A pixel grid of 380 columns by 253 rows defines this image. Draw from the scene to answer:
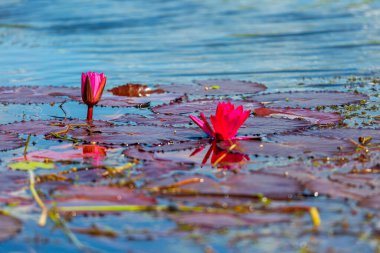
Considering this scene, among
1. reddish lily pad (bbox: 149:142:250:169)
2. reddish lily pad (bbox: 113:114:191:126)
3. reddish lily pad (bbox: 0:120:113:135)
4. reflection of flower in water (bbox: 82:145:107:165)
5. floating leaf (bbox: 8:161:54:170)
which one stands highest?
reddish lily pad (bbox: 113:114:191:126)

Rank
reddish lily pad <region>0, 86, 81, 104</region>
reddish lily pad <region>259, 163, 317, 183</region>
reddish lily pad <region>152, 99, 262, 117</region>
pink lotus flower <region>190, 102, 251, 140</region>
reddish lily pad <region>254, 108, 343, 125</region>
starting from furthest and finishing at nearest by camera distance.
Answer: reddish lily pad <region>0, 86, 81, 104</region> < reddish lily pad <region>152, 99, 262, 117</region> < reddish lily pad <region>254, 108, 343, 125</region> < pink lotus flower <region>190, 102, 251, 140</region> < reddish lily pad <region>259, 163, 317, 183</region>

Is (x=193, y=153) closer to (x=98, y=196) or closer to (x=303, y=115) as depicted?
(x=98, y=196)

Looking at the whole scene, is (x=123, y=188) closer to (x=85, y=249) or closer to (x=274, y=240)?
(x=85, y=249)

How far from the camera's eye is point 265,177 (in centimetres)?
286

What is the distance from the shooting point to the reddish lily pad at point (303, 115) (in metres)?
4.09

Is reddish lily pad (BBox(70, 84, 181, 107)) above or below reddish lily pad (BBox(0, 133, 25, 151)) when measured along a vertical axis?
above

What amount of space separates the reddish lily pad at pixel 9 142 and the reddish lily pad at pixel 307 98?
1645 mm

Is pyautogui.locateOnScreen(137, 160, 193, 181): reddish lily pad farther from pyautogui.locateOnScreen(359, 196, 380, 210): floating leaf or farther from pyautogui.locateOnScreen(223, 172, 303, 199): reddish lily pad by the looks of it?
pyautogui.locateOnScreen(359, 196, 380, 210): floating leaf

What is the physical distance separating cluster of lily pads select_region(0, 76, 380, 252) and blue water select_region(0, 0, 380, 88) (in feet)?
5.59

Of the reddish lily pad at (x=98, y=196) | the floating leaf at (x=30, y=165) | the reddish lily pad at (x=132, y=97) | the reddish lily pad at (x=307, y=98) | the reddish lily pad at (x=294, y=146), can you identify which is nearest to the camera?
the reddish lily pad at (x=98, y=196)

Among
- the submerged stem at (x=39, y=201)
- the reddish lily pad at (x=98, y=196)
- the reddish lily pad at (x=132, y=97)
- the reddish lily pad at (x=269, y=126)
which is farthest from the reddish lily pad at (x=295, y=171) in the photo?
the reddish lily pad at (x=132, y=97)

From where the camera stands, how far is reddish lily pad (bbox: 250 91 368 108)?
184 inches

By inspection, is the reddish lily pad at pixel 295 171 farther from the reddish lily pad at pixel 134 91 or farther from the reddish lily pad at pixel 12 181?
the reddish lily pad at pixel 134 91

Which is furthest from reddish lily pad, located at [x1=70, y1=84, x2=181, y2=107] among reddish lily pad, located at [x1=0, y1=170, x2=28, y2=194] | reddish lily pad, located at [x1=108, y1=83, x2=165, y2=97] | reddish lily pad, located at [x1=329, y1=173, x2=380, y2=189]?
reddish lily pad, located at [x1=329, y1=173, x2=380, y2=189]
